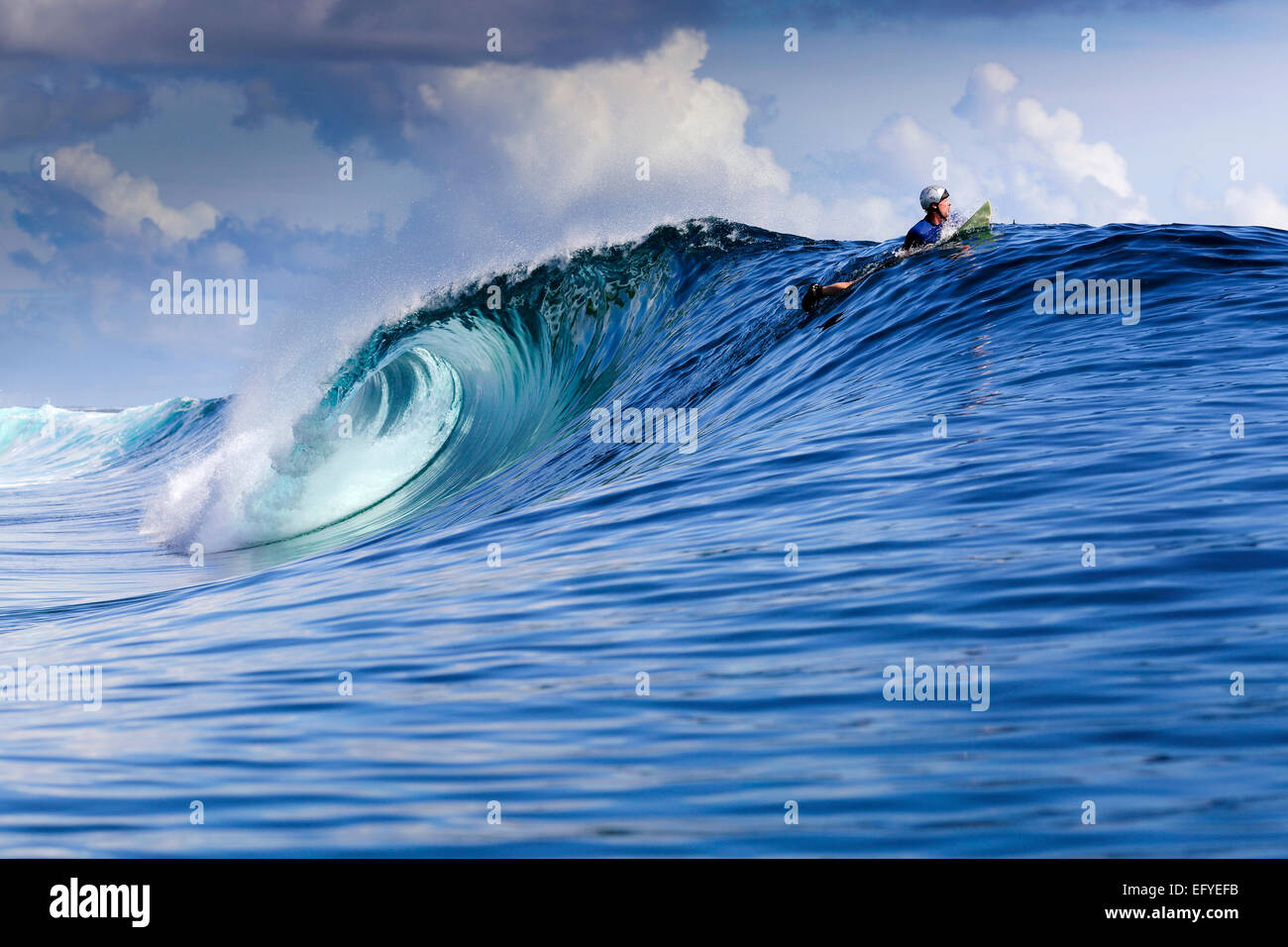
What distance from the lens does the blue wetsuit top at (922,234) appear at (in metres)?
13.8

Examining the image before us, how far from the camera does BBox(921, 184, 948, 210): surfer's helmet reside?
45.0 feet

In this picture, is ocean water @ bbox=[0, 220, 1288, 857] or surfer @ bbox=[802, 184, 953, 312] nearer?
ocean water @ bbox=[0, 220, 1288, 857]

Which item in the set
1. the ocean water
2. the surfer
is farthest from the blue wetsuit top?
the ocean water

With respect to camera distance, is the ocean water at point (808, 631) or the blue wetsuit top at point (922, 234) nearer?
the ocean water at point (808, 631)

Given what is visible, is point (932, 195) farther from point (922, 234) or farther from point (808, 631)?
point (808, 631)

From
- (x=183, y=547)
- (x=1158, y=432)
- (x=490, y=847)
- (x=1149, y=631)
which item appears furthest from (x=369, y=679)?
(x=183, y=547)

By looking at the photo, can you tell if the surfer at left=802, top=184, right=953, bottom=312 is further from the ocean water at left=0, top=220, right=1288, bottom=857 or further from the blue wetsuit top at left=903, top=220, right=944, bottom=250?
the ocean water at left=0, top=220, right=1288, bottom=857

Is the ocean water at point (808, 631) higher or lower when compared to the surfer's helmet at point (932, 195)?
lower

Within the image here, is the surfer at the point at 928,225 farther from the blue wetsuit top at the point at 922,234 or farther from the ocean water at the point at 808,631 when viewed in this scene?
the ocean water at the point at 808,631

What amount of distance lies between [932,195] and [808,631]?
10.4 metres

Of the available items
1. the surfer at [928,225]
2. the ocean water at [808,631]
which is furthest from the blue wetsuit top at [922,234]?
the ocean water at [808,631]

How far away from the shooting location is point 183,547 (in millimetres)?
15000

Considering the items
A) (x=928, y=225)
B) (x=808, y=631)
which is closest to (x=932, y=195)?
(x=928, y=225)
